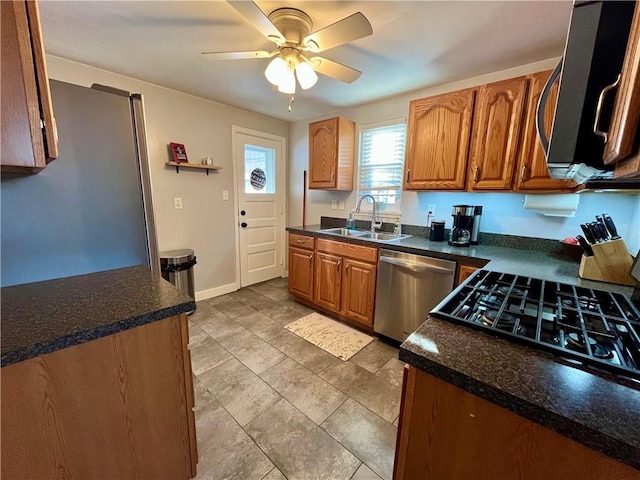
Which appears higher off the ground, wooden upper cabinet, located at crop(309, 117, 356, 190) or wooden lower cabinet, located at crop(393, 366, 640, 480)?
wooden upper cabinet, located at crop(309, 117, 356, 190)

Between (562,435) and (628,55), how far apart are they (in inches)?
29.9

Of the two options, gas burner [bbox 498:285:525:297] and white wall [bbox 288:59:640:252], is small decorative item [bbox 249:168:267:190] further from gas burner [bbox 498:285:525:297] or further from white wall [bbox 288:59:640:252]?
gas burner [bbox 498:285:525:297]

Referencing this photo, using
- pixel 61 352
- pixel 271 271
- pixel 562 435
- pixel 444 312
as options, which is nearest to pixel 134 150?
pixel 61 352

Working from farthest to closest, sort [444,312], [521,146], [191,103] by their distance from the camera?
[191,103]
[521,146]
[444,312]

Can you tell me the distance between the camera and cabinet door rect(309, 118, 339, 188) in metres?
3.00

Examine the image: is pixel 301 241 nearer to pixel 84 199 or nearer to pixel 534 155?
pixel 84 199

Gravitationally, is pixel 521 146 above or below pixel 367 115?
below

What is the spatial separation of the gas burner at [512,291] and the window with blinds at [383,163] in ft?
5.99

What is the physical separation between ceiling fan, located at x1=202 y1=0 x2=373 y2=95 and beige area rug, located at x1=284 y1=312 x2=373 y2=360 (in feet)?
6.76

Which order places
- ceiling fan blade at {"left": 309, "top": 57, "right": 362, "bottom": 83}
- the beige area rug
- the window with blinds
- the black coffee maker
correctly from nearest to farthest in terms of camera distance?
1. ceiling fan blade at {"left": 309, "top": 57, "right": 362, "bottom": 83}
2. the black coffee maker
3. the beige area rug
4. the window with blinds

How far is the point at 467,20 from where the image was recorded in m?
1.57

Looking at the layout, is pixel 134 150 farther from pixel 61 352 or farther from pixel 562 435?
pixel 562 435

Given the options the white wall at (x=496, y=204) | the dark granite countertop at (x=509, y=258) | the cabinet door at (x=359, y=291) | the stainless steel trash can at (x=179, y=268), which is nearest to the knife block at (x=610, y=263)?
the dark granite countertop at (x=509, y=258)

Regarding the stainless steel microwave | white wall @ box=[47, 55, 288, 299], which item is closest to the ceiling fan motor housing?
the stainless steel microwave
